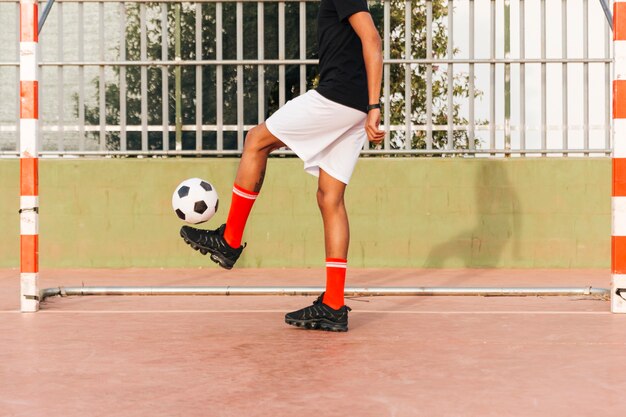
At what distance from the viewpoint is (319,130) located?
5086 mm

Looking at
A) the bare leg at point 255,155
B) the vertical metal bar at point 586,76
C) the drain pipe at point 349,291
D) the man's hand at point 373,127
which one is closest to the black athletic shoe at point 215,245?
the bare leg at point 255,155

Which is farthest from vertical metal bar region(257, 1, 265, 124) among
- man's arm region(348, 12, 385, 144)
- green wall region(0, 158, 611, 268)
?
man's arm region(348, 12, 385, 144)

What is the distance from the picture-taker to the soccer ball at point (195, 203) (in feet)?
18.2

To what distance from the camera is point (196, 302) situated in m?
6.26

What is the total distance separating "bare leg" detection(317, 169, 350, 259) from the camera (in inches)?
201

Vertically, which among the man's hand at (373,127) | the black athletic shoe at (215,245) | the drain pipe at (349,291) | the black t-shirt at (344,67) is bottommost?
the drain pipe at (349,291)

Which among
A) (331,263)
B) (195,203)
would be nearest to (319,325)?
(331,263)

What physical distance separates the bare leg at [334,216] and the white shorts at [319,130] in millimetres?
44

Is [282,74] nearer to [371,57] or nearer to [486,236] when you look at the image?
[486,236]

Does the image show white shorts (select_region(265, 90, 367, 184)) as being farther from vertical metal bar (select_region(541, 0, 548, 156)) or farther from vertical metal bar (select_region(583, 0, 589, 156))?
vertical metal bar (select_region(583, 0, 589, 156))

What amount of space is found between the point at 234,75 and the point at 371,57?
433cm

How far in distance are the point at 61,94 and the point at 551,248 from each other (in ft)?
15.2

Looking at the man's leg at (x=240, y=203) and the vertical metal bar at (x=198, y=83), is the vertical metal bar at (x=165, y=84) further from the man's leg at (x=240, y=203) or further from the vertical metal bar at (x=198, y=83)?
the man's leg at (x=240, y=203)

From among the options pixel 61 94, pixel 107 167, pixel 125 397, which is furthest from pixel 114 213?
pixel 125 397
